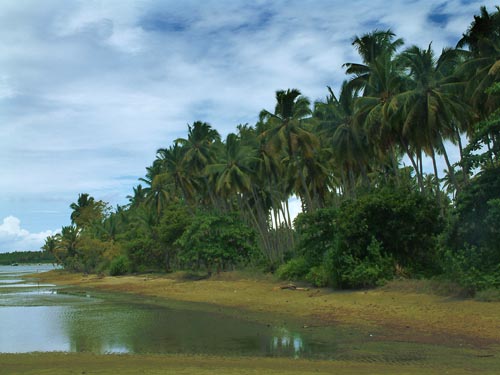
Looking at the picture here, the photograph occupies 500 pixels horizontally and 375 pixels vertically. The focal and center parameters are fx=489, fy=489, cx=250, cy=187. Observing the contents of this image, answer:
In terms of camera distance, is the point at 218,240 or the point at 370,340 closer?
the point at 370,340

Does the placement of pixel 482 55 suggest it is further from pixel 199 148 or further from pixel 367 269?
pixel 199 148

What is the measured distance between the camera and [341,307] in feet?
67.2

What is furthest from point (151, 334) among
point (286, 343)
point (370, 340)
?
point (370, 340)

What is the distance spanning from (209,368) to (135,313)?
13.9 meters

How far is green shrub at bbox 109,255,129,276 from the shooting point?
203 ft

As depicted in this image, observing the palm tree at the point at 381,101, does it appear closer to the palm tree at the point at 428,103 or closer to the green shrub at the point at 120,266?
the palm tree at the point at 428,103

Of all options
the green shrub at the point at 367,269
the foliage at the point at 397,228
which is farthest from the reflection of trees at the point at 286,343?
the foliage at the point at 397,228

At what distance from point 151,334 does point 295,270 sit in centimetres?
1580

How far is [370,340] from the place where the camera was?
45.6 ft

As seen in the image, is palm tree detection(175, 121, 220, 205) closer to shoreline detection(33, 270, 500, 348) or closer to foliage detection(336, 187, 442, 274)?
shoreline detection(33, 270, 500, 348)

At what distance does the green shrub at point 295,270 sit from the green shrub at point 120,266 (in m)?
34.2

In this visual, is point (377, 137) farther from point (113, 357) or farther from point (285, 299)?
point (113, 357)

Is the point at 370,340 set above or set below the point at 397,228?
below

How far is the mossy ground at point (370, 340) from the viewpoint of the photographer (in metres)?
10.4
